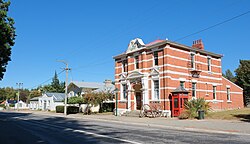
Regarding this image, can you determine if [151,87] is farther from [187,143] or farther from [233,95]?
[187,143]

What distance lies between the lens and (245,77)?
148 feet

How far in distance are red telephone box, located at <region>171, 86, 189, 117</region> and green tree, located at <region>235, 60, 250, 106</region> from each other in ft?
72.9

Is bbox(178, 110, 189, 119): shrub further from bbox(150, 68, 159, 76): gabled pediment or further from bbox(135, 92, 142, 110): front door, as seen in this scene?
bbox(135, 92, 142, 110): front door

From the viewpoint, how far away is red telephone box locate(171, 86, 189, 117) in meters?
25.6

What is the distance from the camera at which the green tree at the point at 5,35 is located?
67.3 feet

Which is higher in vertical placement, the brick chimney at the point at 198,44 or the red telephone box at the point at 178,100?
the brick chimney at the point at 198,44

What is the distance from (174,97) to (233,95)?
15162mm

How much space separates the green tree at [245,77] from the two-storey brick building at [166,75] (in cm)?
965

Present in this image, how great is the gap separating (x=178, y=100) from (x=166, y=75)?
9.98 feet

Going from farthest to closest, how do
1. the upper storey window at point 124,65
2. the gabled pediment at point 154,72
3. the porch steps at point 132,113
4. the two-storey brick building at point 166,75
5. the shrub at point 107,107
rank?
the shrub at point 107,107, the upper storey window at point 124,65, the porch steps at point 132,113, the gabled pediment at point 154,72, the two-storey brick building at point 166,75

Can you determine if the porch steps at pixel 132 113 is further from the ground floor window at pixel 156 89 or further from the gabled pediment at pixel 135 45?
the gabled pediment at pixel 135 45

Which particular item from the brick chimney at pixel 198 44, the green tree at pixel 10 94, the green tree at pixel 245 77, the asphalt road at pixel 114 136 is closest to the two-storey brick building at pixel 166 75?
the brick chimney at pixel 198 44

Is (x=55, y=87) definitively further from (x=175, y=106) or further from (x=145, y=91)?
(x=175, y=106)

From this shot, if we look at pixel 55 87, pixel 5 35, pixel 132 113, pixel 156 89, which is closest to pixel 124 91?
pixel 132 113
